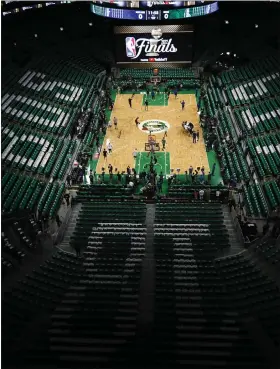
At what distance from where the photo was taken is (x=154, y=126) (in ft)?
124

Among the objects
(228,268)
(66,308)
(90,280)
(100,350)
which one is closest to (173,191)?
(228,268)

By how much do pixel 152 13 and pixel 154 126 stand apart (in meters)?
12.9

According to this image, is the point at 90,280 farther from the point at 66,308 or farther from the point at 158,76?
the point at 158,76

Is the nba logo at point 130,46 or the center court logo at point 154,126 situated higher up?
the nba logo at point 130,46

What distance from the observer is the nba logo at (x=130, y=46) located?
45.1 meters

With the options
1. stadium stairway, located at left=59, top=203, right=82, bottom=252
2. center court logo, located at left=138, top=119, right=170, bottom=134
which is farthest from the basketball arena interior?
center court logo, located at left=138, top=119, right=170, bottom=134

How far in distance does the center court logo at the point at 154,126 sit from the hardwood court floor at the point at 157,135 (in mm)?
462

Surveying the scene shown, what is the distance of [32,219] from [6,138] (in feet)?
37.5

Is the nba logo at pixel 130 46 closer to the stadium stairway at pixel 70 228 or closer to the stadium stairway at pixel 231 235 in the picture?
the stadium stairway at pixel 70 228

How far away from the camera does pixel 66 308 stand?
1666 centimetres

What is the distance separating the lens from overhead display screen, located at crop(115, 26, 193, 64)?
4459cm

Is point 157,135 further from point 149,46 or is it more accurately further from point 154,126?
point 149,46

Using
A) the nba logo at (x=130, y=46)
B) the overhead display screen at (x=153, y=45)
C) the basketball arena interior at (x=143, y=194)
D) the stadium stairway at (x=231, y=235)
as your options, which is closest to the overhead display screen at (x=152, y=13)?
the basketball arena interior at (x=143, y=194)

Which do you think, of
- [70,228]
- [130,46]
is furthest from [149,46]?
[70,228]
